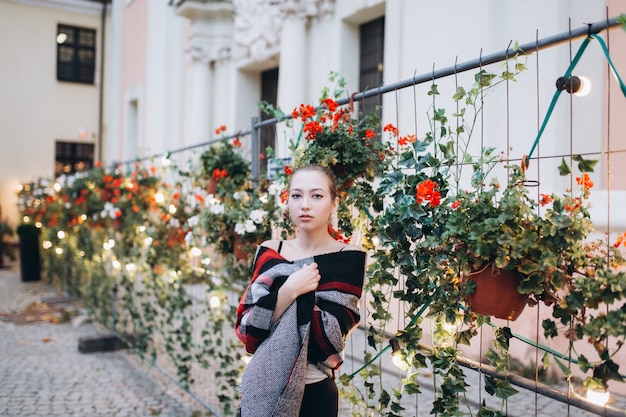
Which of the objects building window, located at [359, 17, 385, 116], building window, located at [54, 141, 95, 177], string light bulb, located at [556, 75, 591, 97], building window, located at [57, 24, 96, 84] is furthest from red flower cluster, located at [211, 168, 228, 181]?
building window, located at [57, 24, 96, 84]

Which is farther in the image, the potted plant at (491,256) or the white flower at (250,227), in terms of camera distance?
the white flower at (250,227)

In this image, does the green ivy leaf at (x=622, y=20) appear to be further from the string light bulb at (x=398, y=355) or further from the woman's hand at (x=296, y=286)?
the string light bulb at (x=398, y=355)

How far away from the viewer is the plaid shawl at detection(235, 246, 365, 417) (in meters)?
2.17

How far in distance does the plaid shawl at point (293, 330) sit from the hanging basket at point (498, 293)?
1.60 feet

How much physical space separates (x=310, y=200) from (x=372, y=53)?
5899 mm

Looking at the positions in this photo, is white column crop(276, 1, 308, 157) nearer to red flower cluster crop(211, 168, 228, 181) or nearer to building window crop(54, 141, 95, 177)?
red flower cluster crop(211, 168, 228, 181)

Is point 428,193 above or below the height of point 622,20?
below

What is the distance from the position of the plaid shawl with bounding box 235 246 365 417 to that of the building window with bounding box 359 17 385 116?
18.7 ft

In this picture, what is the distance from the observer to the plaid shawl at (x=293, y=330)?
2.17 metres

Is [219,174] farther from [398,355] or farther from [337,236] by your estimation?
[398,355]

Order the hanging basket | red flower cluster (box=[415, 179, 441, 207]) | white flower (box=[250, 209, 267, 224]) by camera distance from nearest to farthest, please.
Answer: the hanging basket, red flower cluster (box=[415, 179, 441, 207]), white flower (box=[250, 209, 267, 224])

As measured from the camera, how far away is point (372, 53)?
7781 millimetres

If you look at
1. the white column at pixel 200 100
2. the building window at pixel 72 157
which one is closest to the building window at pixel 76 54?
the building window at pixel 72 157

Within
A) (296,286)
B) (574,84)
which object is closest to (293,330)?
(296,286)
